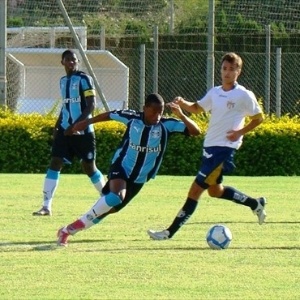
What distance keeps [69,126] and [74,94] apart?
52cm

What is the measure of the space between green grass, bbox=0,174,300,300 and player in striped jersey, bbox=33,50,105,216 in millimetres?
393

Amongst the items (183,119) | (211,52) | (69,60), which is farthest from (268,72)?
(183,119)

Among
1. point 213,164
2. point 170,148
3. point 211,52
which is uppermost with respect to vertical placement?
point 211,52

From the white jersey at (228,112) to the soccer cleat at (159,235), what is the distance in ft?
2.99

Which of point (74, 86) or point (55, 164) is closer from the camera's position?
point (74, 86)

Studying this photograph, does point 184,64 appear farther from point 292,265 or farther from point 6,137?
point 292,265

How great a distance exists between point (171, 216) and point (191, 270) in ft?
Result: 13.5

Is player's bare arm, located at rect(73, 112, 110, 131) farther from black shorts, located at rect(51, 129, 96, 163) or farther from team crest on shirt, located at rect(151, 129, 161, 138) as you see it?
black shorts, located at rect(51, 129, 96, 163)

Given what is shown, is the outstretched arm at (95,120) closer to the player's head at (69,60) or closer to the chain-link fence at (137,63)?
the player's head at (69,60)

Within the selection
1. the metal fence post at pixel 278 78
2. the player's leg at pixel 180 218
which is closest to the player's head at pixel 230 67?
the player's leg at pixel 180 218

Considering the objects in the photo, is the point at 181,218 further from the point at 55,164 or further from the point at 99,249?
the point at 55,164

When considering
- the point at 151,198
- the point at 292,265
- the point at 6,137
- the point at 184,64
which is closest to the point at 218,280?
the point at 292,265

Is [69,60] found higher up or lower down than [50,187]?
higher up

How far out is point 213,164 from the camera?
10.2 m
